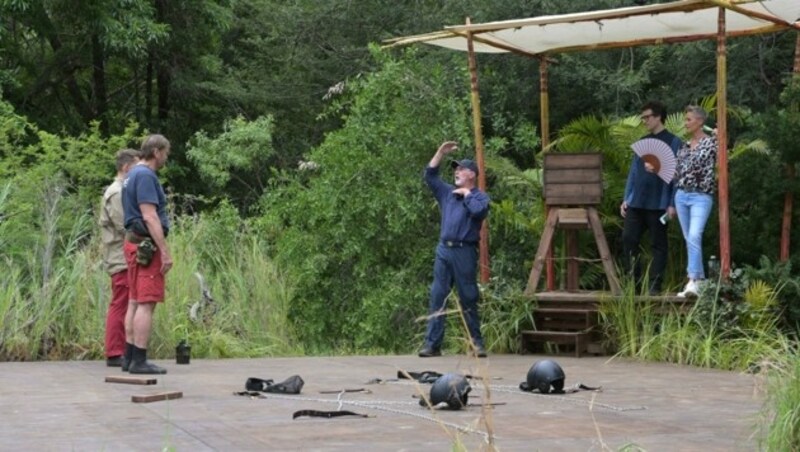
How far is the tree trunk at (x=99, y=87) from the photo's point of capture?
29.2 m

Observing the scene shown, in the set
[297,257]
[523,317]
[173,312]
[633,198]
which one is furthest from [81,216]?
[633,198]

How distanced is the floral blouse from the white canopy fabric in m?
1.16

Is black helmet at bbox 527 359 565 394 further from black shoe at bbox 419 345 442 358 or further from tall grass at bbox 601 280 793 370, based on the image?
black shoe at bbox 419 345 442 358

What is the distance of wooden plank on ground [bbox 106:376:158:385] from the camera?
10219 mm

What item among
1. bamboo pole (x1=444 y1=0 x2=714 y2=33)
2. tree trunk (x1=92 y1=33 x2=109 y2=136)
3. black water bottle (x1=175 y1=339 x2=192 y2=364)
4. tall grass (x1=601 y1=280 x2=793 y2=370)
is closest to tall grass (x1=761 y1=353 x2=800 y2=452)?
tall grass (x1=601 y1=280 x2=793 y2=370)

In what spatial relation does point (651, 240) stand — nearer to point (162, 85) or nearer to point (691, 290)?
point (691, 290)

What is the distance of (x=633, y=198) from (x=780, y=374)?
6.95 metres

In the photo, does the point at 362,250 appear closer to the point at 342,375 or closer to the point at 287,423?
the point at 342,375

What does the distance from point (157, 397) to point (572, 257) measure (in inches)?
237

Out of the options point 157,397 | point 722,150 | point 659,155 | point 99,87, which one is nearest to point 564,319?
point 659,155

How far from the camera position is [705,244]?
45.9 ft

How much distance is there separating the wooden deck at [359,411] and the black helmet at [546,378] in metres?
0.08

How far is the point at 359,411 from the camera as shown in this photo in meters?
8.70

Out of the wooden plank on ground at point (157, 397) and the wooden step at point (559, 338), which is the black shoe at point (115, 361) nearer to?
the wooden plank on ground at point (157, 397)
